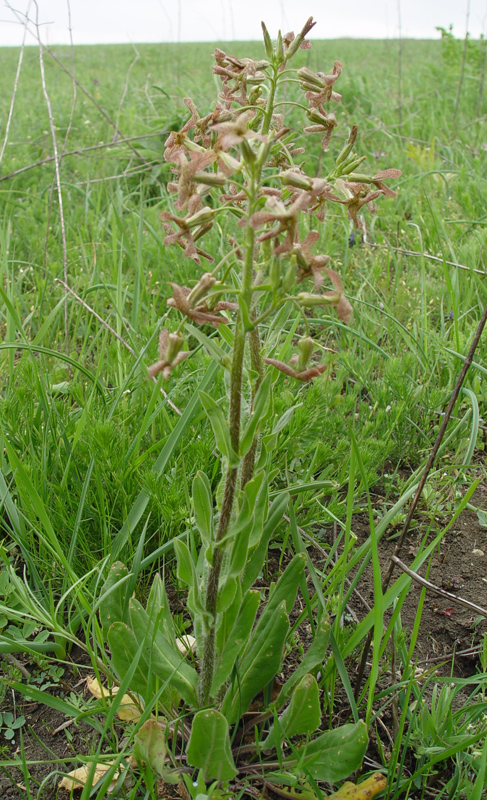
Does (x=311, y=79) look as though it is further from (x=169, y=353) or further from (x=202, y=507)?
(x=202, y=507)

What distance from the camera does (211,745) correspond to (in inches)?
44.8

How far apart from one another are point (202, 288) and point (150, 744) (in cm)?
90

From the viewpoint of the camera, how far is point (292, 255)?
3.22 feet

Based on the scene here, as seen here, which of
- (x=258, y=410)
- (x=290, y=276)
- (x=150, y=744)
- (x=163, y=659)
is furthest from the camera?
(x=163, y=659)

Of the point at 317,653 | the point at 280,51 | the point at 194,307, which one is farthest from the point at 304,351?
the point at 317,653

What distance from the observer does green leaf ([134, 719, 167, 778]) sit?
117 cm

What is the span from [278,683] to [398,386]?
1062 mm

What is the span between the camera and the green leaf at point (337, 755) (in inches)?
45.7

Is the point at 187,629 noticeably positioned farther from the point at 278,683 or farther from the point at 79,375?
the point at 79,375

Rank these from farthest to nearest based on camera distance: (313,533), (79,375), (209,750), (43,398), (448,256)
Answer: (448,256) < (79,375) < (313,533) < (43,398) < (209,750)

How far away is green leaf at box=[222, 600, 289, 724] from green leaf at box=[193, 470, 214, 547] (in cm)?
26

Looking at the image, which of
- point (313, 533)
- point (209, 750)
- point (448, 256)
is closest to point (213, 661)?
point (209, 750)

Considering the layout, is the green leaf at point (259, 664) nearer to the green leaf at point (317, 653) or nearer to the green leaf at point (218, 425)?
the green leaf at point (317, 653)

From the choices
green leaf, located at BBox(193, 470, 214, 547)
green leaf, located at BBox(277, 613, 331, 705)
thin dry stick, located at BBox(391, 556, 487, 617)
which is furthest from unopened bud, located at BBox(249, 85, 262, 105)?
green leaf, located at BBox(277, 613, 331, 705)
